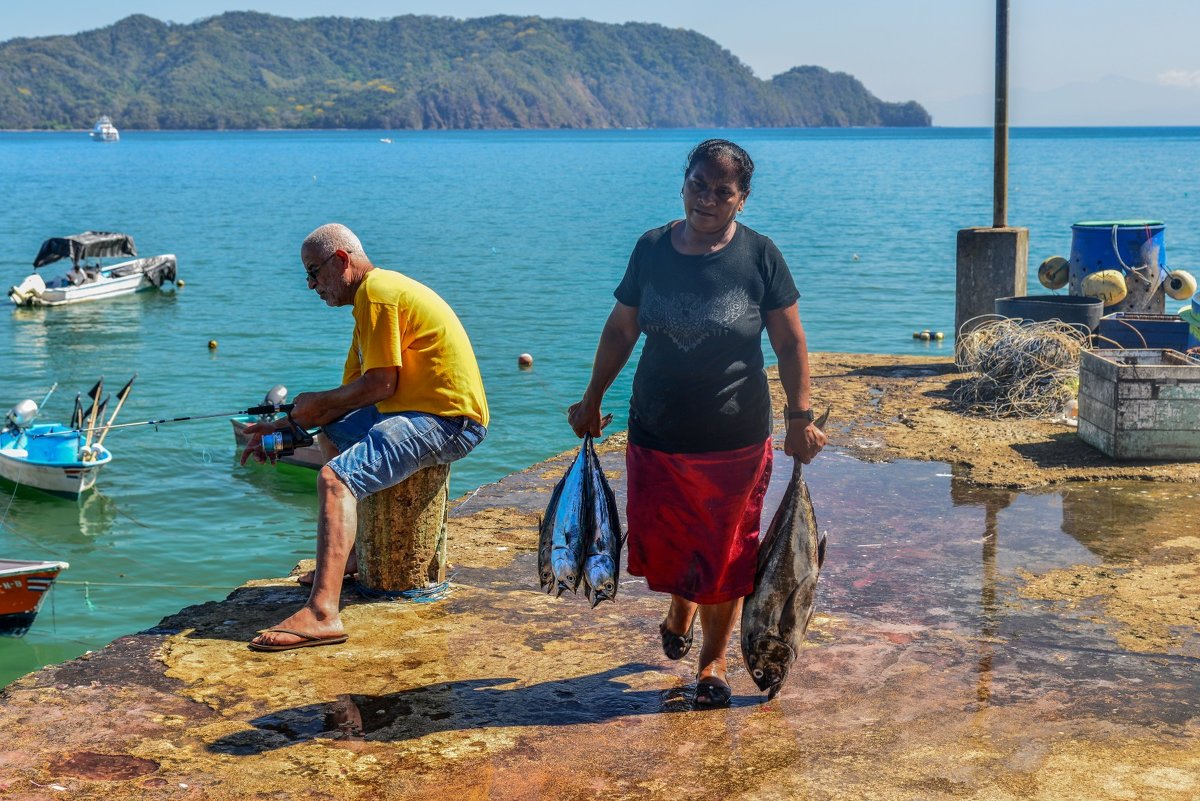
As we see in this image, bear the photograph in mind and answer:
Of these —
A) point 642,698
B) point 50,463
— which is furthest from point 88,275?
point 642,698

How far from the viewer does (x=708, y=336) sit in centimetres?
402

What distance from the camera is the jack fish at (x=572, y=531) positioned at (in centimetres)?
447

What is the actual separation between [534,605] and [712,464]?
1.48 meters

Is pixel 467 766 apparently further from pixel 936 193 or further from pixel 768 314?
pixel 936 193

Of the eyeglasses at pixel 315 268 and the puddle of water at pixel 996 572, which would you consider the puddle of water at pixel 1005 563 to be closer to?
the puddle of water at pixel 996 572

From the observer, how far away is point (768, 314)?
4.11 meters

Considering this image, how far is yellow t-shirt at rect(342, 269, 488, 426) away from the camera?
4.87m

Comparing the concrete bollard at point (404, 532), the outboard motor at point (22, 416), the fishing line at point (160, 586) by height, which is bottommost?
the fishing line at point (160, 586)

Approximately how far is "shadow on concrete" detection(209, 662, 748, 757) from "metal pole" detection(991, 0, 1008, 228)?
8.21m

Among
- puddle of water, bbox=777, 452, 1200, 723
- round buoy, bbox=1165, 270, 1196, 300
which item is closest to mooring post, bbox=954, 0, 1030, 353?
round buoy, bbox=1165, 270, 1196, 300

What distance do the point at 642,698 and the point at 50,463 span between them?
11641 millimetres

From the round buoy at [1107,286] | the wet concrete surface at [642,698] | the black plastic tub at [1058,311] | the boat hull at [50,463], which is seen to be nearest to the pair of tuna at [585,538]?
the wet concrete surface at [642,698]

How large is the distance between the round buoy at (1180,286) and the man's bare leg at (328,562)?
29.1 feet

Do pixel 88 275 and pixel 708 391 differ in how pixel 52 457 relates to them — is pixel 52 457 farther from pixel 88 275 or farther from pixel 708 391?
pixel 88 275
